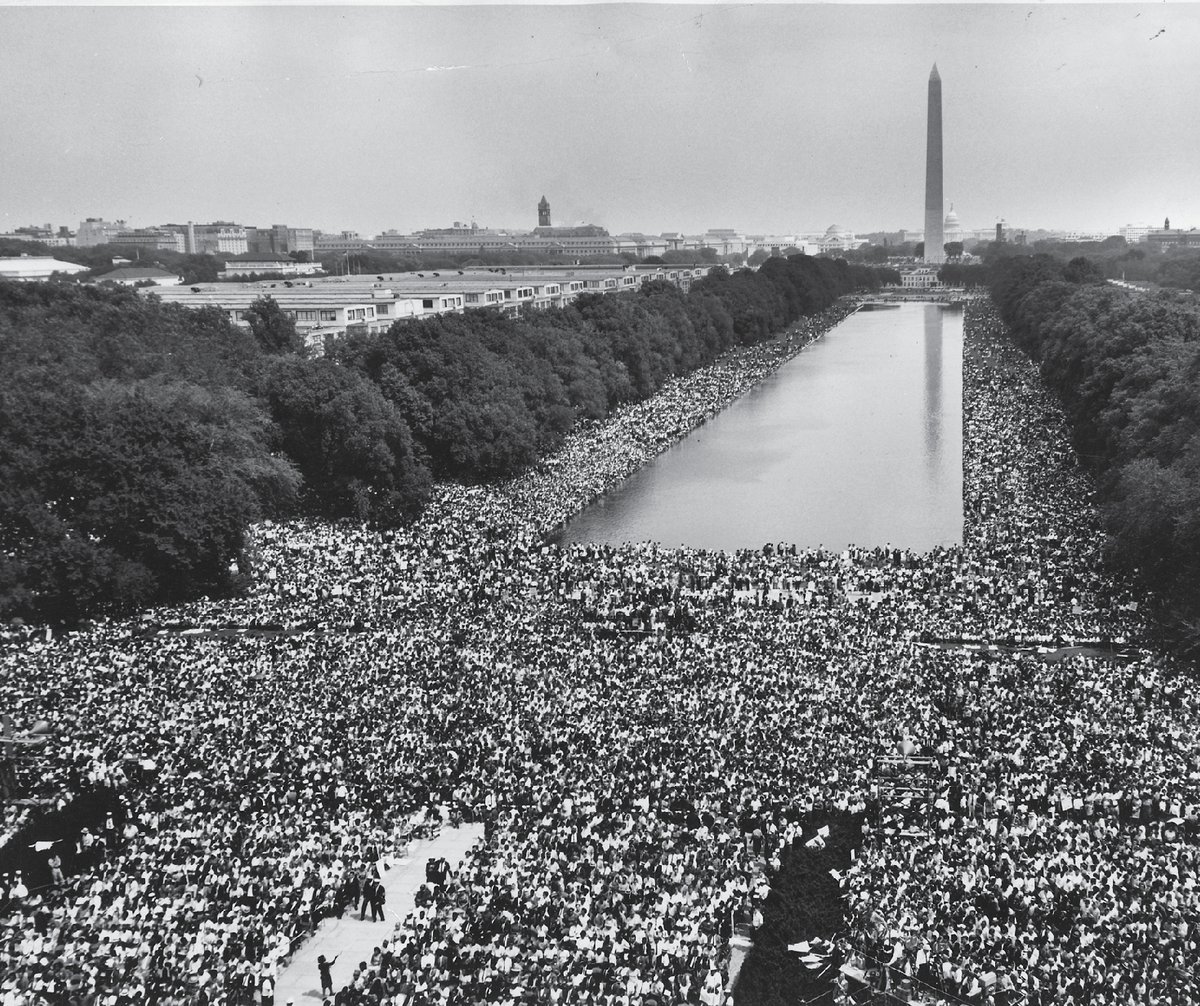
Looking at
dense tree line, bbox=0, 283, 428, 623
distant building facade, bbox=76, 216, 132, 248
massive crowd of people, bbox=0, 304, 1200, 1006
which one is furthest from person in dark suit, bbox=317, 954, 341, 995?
distant building facade, bbox=76, 216, 132, 248

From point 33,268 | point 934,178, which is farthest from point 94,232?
point 934,178

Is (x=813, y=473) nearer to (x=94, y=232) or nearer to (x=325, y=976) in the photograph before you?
(x=325, y=976)

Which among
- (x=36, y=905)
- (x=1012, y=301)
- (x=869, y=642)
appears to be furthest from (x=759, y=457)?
(x=1012, y=301)

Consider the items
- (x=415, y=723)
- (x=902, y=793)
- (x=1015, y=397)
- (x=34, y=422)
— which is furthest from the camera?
(x=1015, y=397)

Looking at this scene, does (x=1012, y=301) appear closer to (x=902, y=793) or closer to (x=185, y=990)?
(x=902, y=793)

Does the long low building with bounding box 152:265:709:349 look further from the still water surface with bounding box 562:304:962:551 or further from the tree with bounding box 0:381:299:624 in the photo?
the tree with bounding box 0:381:299:624
